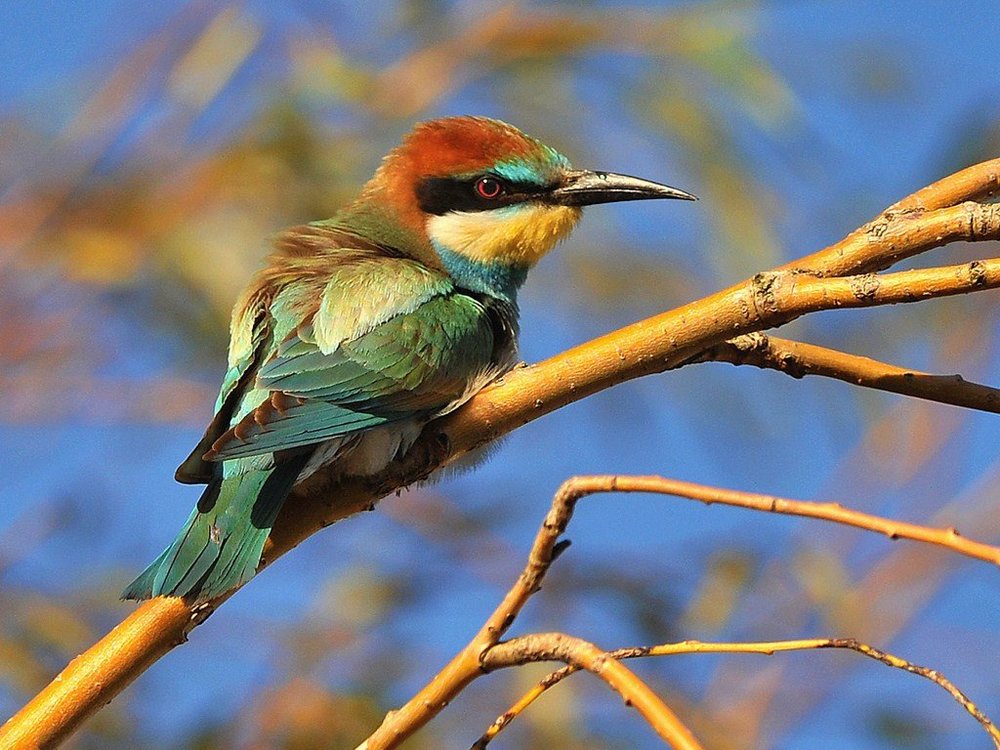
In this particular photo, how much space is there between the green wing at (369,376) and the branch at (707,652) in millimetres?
527

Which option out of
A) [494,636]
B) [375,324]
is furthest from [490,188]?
[494,636]

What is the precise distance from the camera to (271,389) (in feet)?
5.21

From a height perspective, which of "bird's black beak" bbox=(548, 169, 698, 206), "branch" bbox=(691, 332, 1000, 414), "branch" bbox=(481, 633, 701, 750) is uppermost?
"bird's black beak" bbox=(548, 169, 698, 206)

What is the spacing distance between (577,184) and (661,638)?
82 cm

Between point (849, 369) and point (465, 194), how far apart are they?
3.35 feet

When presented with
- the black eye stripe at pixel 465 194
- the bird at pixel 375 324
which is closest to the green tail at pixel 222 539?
the bird at pixel 375 324

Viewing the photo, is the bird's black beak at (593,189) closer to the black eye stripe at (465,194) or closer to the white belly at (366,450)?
the black eye stripe at (465,194)

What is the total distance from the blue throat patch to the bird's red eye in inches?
4.2

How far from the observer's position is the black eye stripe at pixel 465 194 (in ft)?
6.96

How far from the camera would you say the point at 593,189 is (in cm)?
213

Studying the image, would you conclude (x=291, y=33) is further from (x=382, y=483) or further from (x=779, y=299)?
(x=779, y=299)

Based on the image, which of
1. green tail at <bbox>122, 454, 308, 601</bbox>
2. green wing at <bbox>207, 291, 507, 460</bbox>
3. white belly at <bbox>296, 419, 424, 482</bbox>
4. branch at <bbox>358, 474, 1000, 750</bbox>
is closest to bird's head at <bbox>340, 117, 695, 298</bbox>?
green wing at <bbox>207, 291, 507, 460</bbox>

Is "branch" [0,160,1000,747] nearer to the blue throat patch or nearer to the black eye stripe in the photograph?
the blue throat patch

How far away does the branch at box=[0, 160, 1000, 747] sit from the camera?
1099 millimetres
